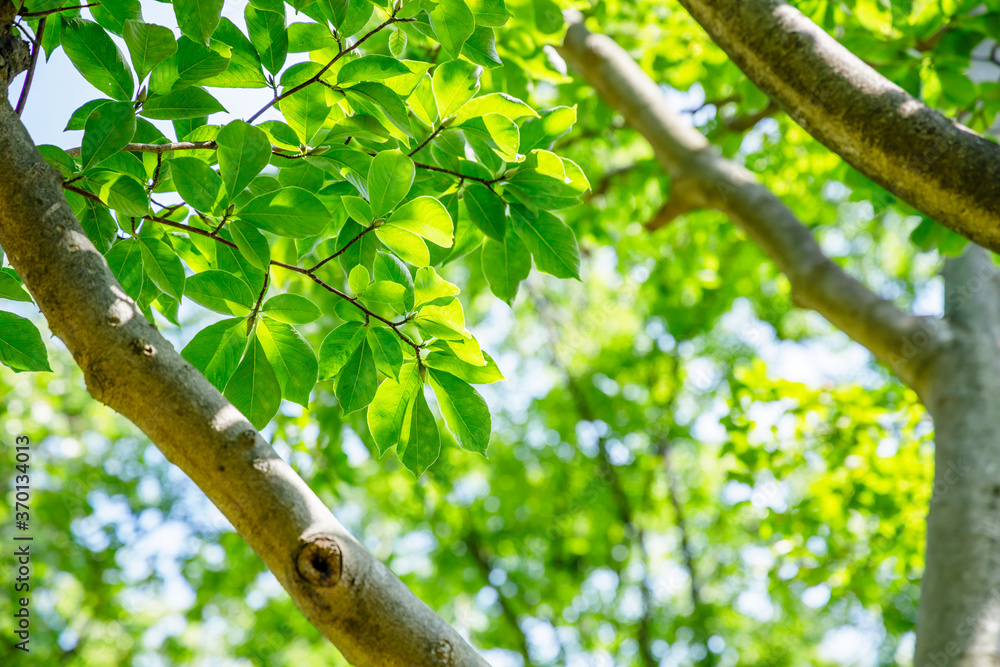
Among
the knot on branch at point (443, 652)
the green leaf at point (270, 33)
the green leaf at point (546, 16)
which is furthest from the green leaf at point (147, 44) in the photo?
the green leaf at point (546, 16)

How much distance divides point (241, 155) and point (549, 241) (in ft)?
1.95

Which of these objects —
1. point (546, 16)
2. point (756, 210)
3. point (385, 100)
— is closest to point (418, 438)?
point (385, 100)

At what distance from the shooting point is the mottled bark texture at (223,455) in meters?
0.85

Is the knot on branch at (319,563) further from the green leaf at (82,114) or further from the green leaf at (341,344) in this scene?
the green leaf at (82,114)

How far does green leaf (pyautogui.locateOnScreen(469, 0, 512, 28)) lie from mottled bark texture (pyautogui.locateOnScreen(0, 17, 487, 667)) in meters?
0.76

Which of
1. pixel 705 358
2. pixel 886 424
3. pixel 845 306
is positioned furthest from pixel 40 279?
pixel 705 358

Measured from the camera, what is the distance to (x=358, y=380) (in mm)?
1169

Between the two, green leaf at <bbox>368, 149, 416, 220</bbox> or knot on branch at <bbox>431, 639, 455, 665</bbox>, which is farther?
green leaf at <bbox>368, 149, 416, 220</bbox>

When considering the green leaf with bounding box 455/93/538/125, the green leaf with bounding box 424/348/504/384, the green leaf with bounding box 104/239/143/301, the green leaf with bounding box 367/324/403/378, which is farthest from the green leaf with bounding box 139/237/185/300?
the green leaf with bounding box 455/93/538/125

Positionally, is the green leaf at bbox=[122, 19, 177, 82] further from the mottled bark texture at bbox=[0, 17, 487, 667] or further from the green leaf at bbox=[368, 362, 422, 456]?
the green leaf at bbox=[368, 362, 422, 456]

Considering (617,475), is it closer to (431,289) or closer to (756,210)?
(756,210)

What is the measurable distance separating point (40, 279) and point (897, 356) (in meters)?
2.98

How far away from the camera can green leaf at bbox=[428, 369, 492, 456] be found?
1189 millimetres

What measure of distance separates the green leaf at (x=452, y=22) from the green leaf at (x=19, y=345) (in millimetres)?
921
